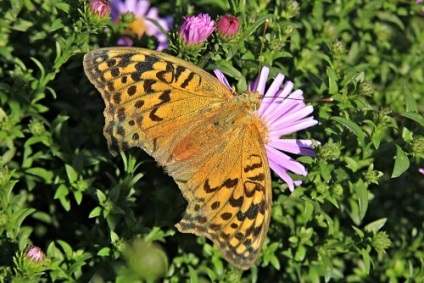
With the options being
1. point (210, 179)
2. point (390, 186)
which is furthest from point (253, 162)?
point (390, 186)

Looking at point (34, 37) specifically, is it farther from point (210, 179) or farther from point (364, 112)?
point (364, 112)

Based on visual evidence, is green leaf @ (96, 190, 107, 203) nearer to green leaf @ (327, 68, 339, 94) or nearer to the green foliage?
the green foliage

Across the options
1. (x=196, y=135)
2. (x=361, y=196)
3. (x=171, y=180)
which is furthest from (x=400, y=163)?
(x=171, y=180)

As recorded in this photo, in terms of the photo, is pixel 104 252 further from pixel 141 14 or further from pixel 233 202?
pixel 141 14

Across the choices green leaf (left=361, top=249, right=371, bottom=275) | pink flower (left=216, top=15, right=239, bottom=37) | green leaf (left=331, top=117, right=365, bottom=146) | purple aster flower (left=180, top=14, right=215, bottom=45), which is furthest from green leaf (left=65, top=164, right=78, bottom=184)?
green leaf (left=361, top=249, right=371, bottom=275)

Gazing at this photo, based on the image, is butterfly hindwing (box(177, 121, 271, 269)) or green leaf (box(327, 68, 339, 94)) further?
green leaf (box(327, 68, 339, 94))

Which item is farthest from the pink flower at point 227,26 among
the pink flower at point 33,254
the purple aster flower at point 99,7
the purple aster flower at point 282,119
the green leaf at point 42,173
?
the pink flower at point 33,254

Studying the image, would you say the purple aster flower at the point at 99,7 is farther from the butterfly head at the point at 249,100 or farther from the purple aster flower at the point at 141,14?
the purple aster flower at the point at 141,14

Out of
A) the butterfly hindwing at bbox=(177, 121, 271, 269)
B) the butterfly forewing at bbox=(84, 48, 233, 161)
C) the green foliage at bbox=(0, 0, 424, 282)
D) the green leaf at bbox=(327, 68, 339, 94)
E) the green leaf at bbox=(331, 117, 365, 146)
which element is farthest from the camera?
the green leaf at bbox=(327, 68, 339, 94)
